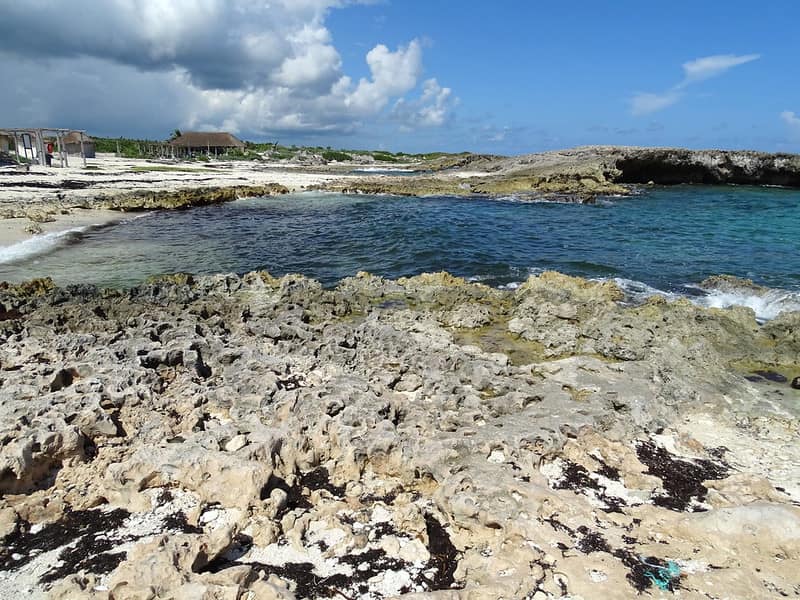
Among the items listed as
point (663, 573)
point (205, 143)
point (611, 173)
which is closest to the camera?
point (663, 573)

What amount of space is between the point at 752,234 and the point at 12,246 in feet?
114

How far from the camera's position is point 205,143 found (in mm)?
99188

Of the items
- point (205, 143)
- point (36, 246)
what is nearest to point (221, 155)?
point (205, 143)

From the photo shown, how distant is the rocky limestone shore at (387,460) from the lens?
432 centimetres

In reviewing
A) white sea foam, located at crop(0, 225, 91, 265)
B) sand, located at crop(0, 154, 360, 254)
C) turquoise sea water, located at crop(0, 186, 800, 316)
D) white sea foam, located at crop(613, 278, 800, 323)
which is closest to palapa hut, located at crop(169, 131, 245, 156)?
sand, located at crop(0, 154, 360, 254)

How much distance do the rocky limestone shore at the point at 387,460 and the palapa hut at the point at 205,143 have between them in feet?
320

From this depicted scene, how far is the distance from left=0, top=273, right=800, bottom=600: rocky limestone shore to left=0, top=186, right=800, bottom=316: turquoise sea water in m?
7.41

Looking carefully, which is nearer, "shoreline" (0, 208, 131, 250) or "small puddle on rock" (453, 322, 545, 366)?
"small puddle on rock" (453, 322, 545, 366)

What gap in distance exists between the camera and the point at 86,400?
659 cm

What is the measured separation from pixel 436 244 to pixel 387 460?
57.1ft

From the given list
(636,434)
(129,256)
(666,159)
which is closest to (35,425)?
(636,434)

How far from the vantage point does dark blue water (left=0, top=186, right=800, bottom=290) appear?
18.0m

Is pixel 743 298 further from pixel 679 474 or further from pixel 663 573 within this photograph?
pixel 663 573

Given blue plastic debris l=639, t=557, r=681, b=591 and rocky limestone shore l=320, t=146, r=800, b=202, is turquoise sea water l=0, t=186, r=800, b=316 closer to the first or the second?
rocky limestone shore l=320, t=146, r=800, b=202
